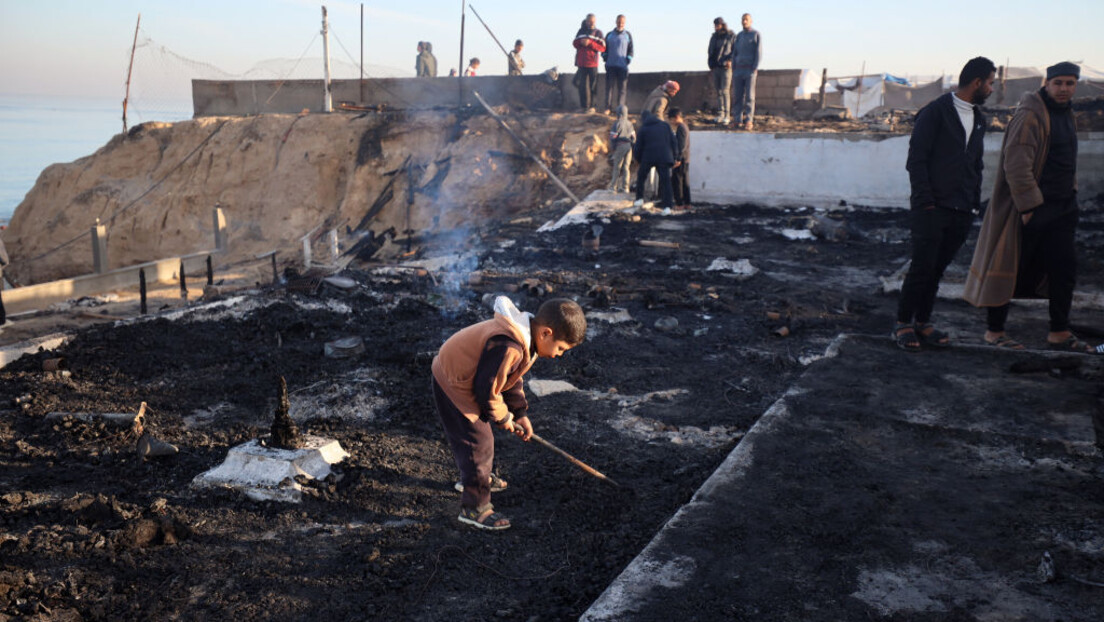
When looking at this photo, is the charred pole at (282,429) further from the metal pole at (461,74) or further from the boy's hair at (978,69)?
the metal pole at (461,74)

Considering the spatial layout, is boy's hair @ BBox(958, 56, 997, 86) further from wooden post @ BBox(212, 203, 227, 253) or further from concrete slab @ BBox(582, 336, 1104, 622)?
wooden post @ BBox(212, 203, 227, 253)

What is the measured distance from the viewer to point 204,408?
531 centimetres

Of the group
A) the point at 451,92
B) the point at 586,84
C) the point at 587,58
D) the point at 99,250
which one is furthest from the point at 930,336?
the point at 451,92

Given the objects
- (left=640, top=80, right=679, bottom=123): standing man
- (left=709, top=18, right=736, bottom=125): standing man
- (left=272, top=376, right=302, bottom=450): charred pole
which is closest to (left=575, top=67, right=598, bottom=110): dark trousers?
(left=709, top=18, right=736, bottom=125): standing man

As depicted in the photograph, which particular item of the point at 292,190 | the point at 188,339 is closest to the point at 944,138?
the point at 188,339

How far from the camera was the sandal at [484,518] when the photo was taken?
3.53 metres

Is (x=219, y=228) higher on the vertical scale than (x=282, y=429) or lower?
lower

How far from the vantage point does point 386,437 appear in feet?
15.5

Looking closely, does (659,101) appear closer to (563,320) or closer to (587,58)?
(587,58)

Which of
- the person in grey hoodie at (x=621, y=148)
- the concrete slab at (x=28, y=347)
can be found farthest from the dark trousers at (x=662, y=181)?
the concrete slab at (x=28, y=347)

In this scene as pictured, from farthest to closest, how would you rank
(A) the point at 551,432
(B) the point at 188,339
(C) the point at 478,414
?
(B) the point at 188,339 < (A) the point at 551,432 < (C) the point at 478,414

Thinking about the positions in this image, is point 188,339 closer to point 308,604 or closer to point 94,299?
point 308,604

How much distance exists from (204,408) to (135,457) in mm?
928

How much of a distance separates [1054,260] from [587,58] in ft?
45.1
